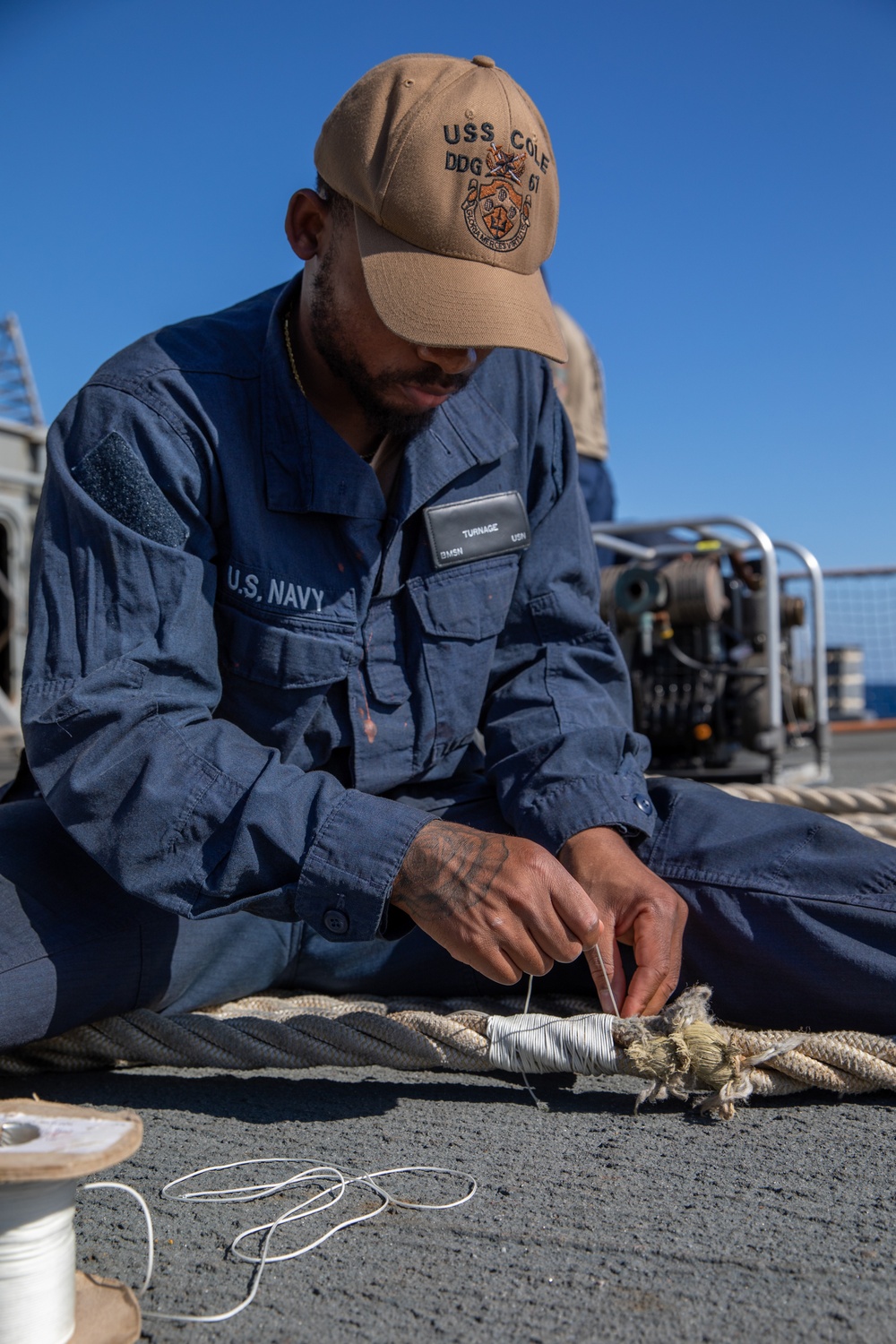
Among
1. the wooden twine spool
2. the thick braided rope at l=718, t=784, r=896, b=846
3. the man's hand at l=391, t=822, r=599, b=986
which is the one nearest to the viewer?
the wooden twine spool

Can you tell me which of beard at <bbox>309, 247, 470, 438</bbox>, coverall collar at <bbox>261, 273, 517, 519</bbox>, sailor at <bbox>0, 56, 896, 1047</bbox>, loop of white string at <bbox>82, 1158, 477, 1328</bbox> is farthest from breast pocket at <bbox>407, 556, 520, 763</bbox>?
loop of white string at <bbox>82, 1158, 477, 1328</bbox>

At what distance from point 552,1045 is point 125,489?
907 mm

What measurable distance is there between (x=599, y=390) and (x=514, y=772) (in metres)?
3.97

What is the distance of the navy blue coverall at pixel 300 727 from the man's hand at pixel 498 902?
1.7 inches

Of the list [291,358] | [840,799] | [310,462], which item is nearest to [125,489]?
[310,462]

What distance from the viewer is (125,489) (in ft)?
5.15

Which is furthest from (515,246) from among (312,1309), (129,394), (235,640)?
(312,1309)

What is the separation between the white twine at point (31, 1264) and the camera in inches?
34.1

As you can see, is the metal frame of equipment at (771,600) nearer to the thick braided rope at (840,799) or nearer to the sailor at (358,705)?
the thick braided rope at (840,799)

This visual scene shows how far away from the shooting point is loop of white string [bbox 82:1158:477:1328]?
1092 millimetres

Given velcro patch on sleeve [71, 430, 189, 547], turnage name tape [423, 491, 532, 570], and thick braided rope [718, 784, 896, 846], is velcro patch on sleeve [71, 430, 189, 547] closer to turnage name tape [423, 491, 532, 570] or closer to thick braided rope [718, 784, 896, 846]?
turnage name tape [423, 491, 532, 570]

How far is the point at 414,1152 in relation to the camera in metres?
1.35

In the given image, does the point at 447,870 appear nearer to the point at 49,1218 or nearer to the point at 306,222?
the point at 49,1218

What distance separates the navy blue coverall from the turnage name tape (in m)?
0.01
